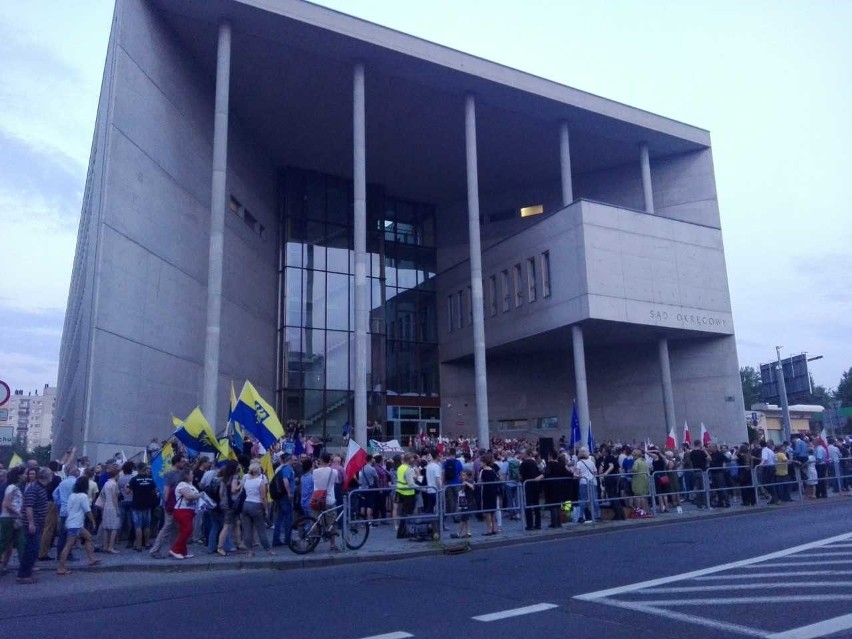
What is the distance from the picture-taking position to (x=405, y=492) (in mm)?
14578

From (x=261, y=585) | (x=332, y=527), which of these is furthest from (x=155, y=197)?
(x=261, y=585)

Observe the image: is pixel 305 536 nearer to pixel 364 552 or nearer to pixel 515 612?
pixel 364 552

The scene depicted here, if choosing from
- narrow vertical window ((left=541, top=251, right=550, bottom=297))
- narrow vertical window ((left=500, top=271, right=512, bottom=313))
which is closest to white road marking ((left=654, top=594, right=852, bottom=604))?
narrow vertical window ((left=541, top=251, right=550, bottom=297))

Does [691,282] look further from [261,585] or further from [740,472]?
[261,585]

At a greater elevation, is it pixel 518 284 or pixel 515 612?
pixel 518 284

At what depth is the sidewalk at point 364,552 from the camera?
11820mm

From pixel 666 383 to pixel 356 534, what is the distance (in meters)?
22.1

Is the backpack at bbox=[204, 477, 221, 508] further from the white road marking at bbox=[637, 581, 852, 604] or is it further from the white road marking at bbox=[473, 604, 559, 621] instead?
the white road marking at bbox=[637, 581, 852, 604]

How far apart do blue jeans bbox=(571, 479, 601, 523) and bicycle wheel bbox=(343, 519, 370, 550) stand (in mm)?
5460

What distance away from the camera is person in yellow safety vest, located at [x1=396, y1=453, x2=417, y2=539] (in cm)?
1456

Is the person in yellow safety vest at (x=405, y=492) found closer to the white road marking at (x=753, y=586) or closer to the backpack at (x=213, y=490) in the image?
the backpack at (x=213, y=490)

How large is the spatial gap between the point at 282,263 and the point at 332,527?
82.2 ft

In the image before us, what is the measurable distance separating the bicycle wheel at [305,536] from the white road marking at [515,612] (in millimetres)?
6124

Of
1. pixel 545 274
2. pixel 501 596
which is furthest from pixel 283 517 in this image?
pixel 545 274
